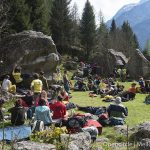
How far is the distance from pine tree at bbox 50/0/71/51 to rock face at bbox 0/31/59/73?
114 ft

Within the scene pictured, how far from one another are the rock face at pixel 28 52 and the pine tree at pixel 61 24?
114ft

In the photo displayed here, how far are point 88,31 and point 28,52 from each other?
44.3 meters

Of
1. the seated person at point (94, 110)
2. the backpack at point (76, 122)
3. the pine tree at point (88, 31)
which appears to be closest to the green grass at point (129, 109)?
the backpack at point (76, 122)

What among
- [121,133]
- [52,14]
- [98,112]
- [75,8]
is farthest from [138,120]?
[75,8]

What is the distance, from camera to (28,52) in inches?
1012

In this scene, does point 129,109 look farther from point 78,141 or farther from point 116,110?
point 78,141

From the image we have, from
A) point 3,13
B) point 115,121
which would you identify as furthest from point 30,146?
point 3,13

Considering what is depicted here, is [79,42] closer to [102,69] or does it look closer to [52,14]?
[52,14]

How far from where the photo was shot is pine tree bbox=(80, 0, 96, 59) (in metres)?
68.8

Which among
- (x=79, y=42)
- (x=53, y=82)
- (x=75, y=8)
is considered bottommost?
(x=53, y=82)

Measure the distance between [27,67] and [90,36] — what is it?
43.6m

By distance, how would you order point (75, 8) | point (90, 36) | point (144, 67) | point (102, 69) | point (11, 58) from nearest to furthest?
1. point (11, 58)
2. point (144, 67)
3. point (102, 69)
4. point (90, 36)
5. point (75, 8)

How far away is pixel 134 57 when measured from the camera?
1683 inches

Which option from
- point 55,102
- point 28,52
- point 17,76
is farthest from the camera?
point 28,52
